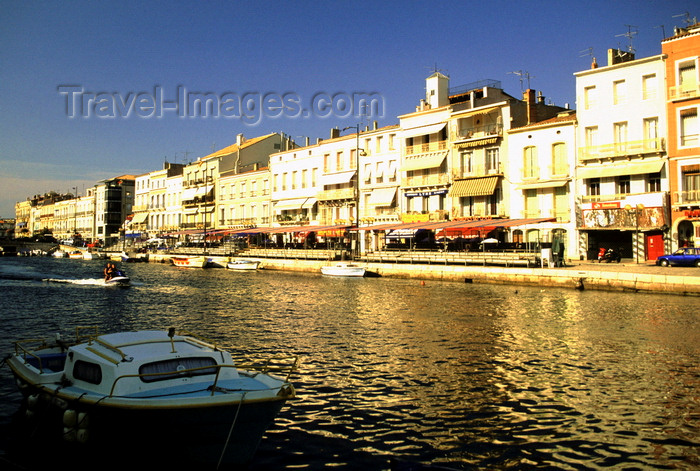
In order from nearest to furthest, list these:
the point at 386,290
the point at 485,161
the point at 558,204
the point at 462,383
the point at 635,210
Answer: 1. the point at 462,383
2. the point at 386,290
3. the point at 635,210
4. the point at 558,204
5. the point at 485,161

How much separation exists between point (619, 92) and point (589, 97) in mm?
2288

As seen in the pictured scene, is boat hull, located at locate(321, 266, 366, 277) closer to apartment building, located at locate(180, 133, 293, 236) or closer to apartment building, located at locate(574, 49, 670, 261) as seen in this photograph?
apartment building, located at locate(574, 49, 670, 261)

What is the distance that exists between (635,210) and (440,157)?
19709mm

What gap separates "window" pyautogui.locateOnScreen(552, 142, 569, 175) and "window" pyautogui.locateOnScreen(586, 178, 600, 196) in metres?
2.04

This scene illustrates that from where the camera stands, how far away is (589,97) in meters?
44.5

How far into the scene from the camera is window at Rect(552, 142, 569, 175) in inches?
1806

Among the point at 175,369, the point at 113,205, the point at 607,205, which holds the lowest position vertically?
the point at 175,369

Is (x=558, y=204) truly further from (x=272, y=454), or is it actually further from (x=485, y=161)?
(x=272, y=454)

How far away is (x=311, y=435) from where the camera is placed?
10.3 metres

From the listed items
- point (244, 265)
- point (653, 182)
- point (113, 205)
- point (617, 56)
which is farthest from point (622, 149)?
point (113, 205)

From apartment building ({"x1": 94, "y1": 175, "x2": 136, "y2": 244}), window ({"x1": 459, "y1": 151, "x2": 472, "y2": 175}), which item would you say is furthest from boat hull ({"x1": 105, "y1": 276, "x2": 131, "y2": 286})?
apartment building ({"x1": 94, "y1": 175, "x2": 136, "y2": 244})

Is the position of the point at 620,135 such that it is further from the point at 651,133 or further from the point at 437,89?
the point at 437,89

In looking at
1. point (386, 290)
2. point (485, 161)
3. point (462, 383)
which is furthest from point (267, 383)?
point (485, 161)

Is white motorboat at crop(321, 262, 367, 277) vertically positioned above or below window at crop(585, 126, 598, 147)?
below
